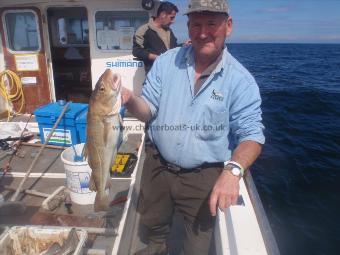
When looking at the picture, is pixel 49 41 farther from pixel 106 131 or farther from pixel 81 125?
pixel 106 131

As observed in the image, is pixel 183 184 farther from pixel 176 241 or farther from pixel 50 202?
pixel 50 202

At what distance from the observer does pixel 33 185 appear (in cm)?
459

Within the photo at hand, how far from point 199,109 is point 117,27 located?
4.76 meters

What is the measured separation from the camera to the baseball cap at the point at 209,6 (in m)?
2.48

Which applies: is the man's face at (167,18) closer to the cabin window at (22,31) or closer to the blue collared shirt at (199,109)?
the cabin window at (22,31)

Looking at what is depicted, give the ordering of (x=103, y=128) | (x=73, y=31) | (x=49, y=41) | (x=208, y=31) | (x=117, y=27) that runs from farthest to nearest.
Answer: (x=73, y=31) < (x=49, y=41) < (x=117, y=27) < (x=208, y=31) < (x=103, y=128)

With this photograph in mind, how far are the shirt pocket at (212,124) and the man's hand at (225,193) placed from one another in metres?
0.57

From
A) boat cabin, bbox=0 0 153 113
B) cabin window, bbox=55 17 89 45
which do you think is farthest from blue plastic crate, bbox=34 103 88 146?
cabin window, bbox=55 17 89 45

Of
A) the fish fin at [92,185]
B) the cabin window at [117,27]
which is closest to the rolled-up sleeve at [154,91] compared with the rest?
the fish fin at [92,185]

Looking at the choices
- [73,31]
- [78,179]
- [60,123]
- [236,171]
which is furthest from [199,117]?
[73,31]

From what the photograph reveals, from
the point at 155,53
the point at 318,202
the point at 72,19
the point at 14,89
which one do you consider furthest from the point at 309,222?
the point at 72,19

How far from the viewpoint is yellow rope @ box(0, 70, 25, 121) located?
23.6 feet

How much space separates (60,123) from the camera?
19.0 ft

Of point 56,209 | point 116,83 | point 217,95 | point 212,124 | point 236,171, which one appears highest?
point 116,83
